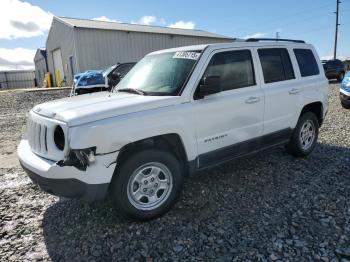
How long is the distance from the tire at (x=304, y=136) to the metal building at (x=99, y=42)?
19.3 metres

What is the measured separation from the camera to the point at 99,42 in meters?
22.2

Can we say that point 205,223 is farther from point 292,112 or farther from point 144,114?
point 292,112

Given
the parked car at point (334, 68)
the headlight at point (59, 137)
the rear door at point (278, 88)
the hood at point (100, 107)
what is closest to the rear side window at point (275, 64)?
the rear door at point (278, 88)

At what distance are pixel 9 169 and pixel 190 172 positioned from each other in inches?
138

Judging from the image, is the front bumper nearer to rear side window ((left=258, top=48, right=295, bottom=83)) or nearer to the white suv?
the white suv

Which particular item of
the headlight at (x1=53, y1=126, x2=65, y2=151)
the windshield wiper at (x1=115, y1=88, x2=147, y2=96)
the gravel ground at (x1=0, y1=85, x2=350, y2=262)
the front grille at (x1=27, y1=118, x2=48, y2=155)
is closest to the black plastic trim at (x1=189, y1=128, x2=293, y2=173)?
the gravel ground at (x1=0, y1=85, x2=350, y2=262)

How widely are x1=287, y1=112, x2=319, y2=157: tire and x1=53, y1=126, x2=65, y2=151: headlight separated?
12.3ft

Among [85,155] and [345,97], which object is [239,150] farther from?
[345,97]

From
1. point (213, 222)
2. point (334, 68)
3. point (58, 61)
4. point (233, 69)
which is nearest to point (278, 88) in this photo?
point (233, 69)

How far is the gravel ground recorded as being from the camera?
9.61 feet

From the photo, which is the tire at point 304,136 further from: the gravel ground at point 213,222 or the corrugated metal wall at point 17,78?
the corrugated metal wall at point 17,78

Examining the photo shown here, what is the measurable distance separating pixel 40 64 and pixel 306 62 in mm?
35751

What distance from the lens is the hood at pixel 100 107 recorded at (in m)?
2.96

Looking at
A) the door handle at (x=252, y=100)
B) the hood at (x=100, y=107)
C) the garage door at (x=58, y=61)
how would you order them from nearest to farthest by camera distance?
the hood at (x=100, y=107) → the door handle at (x=252, y=100) → the garage door at (x=58, y=61)
